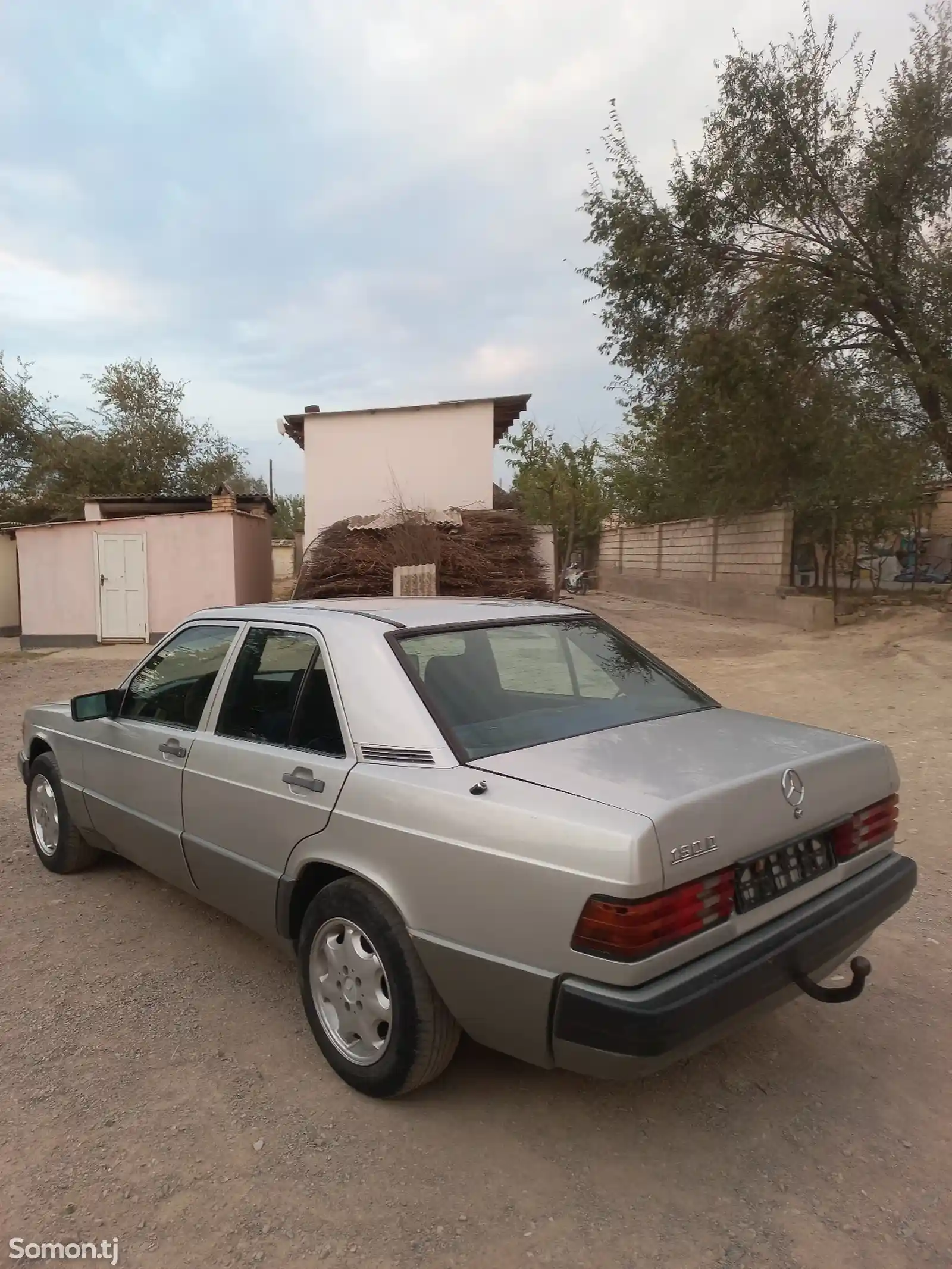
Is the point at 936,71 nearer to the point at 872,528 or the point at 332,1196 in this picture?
the point at 872,528

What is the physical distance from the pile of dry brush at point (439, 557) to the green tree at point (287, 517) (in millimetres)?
26496

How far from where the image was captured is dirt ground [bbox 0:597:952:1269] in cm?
211

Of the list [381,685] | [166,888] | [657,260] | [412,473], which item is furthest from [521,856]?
[412,473]

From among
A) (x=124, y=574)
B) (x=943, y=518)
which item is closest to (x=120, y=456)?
(x=124, y=574)

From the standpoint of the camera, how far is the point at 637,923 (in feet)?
6.70

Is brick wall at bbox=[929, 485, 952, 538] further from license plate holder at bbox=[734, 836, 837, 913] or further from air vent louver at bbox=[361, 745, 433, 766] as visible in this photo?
air vent louver at bbox=[361, 745, 433, 766]

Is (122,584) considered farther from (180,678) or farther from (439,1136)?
(439,1136)

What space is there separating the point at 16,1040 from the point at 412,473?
15.1 metres

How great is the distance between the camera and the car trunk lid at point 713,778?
85.1 inches

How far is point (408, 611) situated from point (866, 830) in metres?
1.78

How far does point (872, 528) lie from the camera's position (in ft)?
48.8

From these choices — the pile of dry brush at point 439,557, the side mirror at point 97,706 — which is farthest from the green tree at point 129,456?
the side mirror at point 97,706

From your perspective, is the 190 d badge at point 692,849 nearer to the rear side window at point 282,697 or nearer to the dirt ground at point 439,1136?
the dirt ground at point 439,1136

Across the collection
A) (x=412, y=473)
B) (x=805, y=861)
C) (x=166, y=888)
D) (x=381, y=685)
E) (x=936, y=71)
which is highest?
(x=936, y=71)
